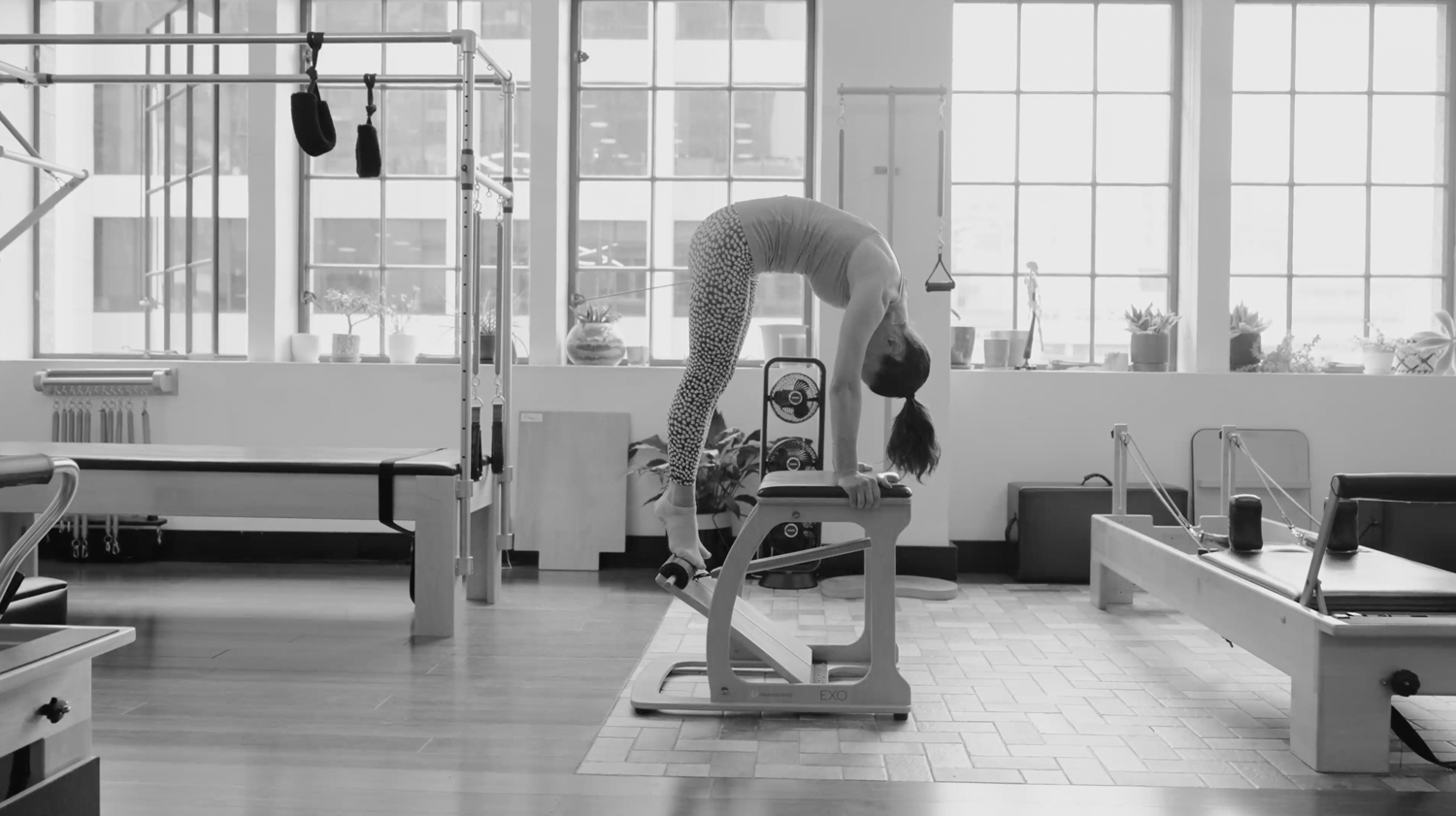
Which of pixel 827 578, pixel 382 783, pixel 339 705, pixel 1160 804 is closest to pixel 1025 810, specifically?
pixel 1160 804

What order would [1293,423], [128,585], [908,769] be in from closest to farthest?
[908,769] → [128,585] → [1293,423]

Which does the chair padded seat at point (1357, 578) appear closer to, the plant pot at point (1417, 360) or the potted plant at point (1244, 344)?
the potted plant at point (1244, 344)

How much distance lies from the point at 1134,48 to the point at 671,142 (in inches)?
104

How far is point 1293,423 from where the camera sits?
5.64 m

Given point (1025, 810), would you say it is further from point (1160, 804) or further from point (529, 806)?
point (529, 806)

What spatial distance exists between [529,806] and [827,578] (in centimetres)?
308

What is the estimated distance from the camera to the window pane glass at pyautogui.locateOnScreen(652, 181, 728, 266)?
20.1ft

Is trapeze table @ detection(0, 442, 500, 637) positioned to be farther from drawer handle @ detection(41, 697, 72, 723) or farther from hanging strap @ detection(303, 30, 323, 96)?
drawer handle @ detection(41, 697, 72, 723)

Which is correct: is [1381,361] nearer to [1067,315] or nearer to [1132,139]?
[1067,315]

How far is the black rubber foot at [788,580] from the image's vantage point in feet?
17.1

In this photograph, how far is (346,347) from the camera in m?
6.01

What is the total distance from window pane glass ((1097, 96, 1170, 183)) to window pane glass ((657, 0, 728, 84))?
2146 mm

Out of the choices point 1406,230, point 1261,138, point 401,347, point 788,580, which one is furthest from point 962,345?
point 401,347

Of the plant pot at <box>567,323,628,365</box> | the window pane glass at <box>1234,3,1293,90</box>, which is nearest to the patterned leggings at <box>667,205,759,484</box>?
the plant pot at <box>567,323,628,365</box>
